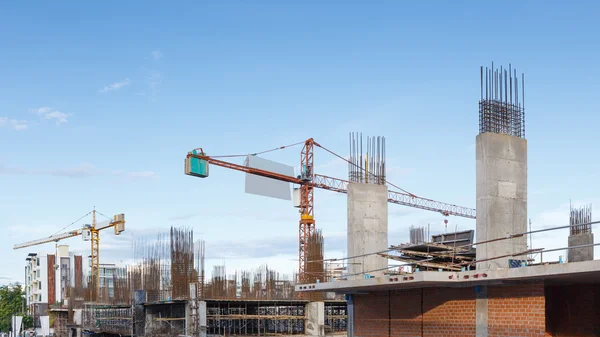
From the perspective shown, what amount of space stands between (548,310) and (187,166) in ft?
141

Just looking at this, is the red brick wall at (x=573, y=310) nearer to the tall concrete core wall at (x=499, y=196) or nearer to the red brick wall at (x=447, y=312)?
the red brick wall at (x=447, y=312)

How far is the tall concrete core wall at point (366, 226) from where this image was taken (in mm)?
19594

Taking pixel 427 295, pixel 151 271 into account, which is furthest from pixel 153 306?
pixel 427 295

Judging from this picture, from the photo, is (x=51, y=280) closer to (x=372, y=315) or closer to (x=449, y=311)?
(x=372, y=315)

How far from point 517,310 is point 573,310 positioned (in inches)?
111

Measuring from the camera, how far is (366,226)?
19.7m

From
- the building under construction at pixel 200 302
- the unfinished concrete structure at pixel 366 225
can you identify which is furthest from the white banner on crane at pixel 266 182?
the unfinished concrete structure at pixel 366 225

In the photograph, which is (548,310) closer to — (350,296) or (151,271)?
(350,296)

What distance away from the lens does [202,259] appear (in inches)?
1332

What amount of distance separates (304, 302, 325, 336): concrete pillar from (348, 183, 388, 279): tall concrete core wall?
17763 mm

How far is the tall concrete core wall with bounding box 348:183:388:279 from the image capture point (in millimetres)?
19594

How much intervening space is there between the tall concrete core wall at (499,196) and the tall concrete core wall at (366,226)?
17.6 ft

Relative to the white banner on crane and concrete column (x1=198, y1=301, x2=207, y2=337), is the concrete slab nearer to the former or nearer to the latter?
concrete column (x1=198, y1=301, x2=207, y2=337)

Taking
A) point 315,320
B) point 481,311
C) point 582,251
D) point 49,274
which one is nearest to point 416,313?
point 481,311
